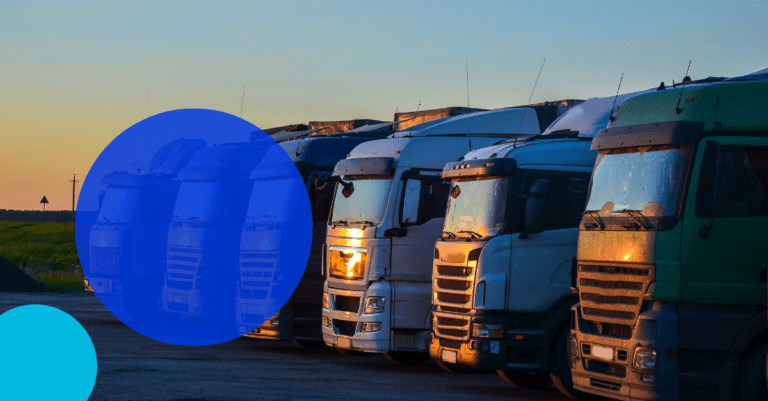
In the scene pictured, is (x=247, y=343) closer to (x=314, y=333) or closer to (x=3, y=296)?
(x=314, y=333)

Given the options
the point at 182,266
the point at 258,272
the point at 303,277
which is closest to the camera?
the point at 303,277

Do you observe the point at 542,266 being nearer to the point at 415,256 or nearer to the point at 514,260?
the point at 514,260

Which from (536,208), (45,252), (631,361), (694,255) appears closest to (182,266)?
(536,208)

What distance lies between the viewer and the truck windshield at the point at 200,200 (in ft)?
61.8

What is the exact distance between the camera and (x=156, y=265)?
71.7 ft

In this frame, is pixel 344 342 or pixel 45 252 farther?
pixel 45 252

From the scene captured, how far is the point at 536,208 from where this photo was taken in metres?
12.3

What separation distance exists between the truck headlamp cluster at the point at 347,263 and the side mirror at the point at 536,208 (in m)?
3.39

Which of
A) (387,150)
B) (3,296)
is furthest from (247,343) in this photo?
(3,296)

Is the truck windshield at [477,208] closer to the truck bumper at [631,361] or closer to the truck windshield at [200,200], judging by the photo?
the truck bumper at [631,361]

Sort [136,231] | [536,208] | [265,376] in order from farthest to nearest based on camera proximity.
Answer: [136,231], [265,376], [536,208]

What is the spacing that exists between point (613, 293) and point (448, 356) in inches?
141
